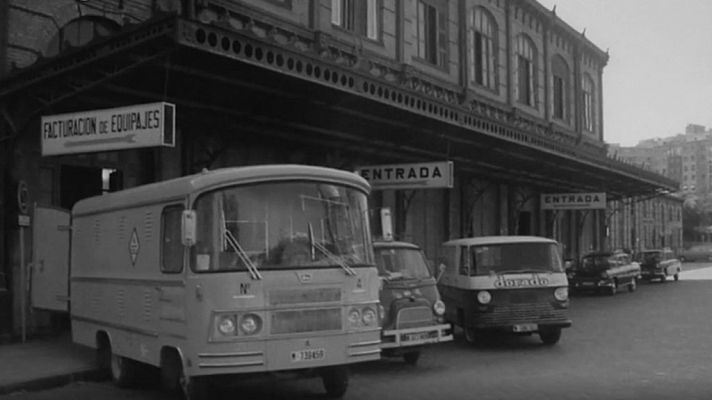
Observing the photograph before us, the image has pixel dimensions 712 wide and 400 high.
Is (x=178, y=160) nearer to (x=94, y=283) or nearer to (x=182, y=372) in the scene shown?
(x=94, y=283)

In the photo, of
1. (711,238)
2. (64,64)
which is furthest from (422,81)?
(711,238)

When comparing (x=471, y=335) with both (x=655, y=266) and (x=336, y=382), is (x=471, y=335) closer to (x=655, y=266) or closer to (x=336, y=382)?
(x=336, y=382)

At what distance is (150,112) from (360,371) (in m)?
4.67

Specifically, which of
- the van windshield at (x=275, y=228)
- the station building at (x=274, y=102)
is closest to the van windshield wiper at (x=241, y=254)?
the van windshield at (x=275, y=228)

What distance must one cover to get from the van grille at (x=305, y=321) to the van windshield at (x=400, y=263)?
11.4 feet

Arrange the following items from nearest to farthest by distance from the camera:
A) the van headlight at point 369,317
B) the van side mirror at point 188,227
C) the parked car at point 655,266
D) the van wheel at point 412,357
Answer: the van side mirror at point 188,227 → the van headlight at point 369,317 → the van wheel at point 412,357 → the parked car at point 655,266

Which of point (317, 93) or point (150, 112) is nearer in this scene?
point (150, 112)

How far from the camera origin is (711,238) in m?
106

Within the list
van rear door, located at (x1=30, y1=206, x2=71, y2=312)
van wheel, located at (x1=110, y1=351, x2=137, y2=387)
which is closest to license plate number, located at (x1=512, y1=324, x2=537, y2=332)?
van wheel, located at (x1=110, y1=351, x2=137, y2=387)

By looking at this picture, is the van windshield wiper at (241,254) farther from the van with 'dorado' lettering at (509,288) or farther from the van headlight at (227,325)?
the van with 'dorado' lettering at (509,288)

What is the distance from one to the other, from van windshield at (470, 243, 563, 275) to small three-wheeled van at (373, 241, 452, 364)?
6.34ft

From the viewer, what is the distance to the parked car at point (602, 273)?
29.6 metres

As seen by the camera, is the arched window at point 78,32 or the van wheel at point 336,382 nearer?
the van wheel at point 336,382

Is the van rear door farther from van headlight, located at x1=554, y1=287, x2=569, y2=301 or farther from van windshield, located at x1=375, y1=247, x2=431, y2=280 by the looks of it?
van headlight, located at x1=554, y1=287, x2=569, y2=301
